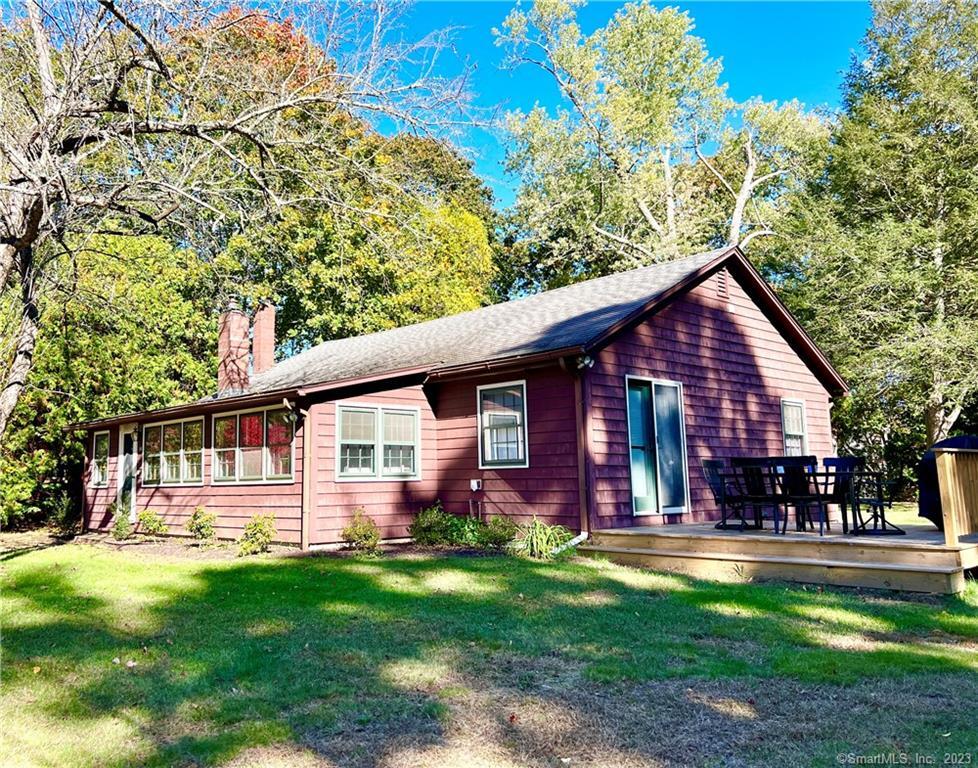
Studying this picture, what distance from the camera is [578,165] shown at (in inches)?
1081

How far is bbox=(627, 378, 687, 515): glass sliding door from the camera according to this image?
425 inches

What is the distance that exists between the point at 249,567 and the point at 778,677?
6447 millimetres

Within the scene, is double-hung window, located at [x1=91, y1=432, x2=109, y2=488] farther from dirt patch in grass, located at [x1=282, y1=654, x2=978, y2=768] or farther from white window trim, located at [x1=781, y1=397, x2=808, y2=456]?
dirt patch in grass, located at [x1=282, y1=654, x2=978, y2=768]

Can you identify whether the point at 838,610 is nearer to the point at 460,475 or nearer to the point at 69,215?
the point at 460,475

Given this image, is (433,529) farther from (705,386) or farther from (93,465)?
(93,465)

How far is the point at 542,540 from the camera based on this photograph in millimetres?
9461

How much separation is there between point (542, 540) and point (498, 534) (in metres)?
0.85

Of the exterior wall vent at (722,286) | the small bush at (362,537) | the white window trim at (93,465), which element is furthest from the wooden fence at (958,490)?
the white window trim at (93,465)

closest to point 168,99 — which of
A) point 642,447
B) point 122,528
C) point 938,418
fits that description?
point 642,447

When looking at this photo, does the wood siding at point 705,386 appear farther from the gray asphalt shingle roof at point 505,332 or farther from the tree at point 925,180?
the tree at point 925,180

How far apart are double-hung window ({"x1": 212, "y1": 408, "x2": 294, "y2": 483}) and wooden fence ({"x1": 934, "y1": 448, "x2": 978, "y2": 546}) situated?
8.64 m

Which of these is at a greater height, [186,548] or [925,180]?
[925,180]

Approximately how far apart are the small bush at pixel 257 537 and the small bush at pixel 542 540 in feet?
12.2

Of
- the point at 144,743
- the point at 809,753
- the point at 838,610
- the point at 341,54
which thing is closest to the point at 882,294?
the point at 838,610
